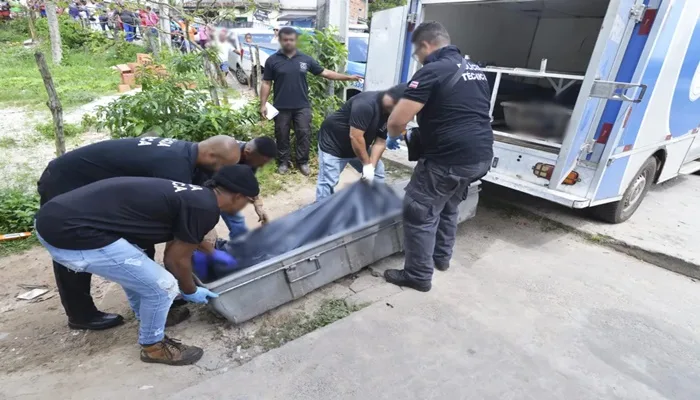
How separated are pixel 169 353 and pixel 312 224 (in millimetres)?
1105

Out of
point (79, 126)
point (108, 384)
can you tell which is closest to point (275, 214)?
point (108, 384)

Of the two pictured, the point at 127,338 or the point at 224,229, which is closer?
the point at 127,338

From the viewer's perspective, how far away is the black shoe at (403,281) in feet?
9.37

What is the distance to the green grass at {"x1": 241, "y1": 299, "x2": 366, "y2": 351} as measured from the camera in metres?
2.40

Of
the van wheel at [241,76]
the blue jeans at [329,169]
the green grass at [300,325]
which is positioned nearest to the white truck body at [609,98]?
the blue jeans at [329,169]

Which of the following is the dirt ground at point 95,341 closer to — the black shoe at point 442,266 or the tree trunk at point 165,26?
Answer: the black shoe at point 442,266

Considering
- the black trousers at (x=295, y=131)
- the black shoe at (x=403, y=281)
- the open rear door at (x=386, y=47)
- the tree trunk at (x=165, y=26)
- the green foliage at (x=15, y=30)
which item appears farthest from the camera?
the green foliage at (x=15, y=30)

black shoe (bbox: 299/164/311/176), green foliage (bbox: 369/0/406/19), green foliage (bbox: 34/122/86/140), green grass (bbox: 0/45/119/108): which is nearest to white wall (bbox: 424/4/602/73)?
black shoe (bbox: 299/164/311/176)

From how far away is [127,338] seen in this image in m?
2.46

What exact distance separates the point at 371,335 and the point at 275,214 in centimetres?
197

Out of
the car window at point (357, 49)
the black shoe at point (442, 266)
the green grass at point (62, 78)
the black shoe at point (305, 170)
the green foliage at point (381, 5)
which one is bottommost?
the green grass at point (62, 78)

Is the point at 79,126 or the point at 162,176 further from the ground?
the point at 162,176

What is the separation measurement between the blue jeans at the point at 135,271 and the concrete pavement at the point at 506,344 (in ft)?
1.29

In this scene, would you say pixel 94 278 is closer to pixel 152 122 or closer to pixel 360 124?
pixel 152 122
